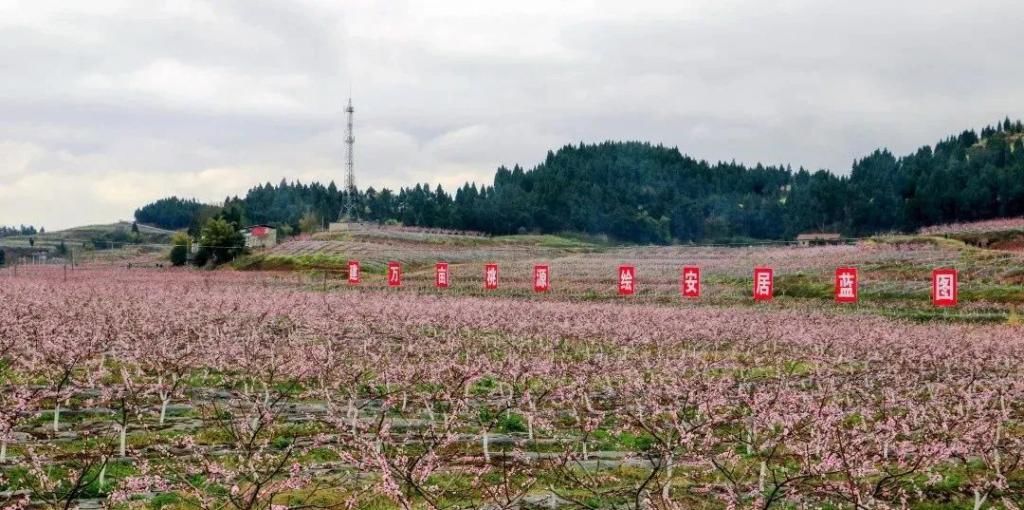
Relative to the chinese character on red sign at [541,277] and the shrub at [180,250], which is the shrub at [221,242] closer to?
the shrub at [180,250]

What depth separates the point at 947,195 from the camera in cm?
9744

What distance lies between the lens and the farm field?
991cm

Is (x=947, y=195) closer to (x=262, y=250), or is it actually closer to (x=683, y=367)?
(x=262, y=250)

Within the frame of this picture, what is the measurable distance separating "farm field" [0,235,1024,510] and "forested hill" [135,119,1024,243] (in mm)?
56146

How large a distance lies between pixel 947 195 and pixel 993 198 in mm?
5703

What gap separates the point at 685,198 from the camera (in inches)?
5846


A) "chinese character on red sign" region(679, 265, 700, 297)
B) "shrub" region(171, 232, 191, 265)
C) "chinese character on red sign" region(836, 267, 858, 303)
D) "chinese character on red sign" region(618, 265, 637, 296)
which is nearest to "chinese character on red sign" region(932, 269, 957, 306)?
"chinese character on red sign" region(836, 267, 858, 303)

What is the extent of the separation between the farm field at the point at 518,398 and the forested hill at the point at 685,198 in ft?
184

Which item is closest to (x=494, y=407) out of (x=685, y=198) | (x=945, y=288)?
(x=945, y=288)

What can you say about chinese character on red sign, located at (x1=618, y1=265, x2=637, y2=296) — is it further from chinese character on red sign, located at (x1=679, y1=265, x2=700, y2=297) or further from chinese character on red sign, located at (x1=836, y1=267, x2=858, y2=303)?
chinese character on red sign, located at (x1=836, y1=267, x2=858, y2=303)

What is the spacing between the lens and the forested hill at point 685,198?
102812 mm

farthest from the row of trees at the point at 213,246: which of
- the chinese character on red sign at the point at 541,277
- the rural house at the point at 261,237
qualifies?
the chinese character on red sign at the point at 541,277

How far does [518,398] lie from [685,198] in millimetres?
133279

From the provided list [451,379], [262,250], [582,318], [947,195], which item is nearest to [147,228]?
[262,250]
